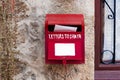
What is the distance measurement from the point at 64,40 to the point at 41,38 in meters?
0.21

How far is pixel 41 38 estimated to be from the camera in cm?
256

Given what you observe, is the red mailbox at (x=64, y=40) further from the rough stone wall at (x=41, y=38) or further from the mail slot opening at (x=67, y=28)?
the rough stone wall at (x=41, y=38)

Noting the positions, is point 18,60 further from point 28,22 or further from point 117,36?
point 117,36

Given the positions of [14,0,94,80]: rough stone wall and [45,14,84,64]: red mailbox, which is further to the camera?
[14,0,94,80]: rough stone wall

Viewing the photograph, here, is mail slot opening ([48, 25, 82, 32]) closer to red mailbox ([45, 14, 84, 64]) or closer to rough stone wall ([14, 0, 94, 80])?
red mailbox ([45, 14, 84, 64])

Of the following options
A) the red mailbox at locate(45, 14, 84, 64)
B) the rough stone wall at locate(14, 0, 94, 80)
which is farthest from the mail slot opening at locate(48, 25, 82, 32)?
the rough stone wall at locate(14, 0, 94, 80)

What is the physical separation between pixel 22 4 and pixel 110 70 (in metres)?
0.95

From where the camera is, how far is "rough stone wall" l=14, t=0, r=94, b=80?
254 centimetres

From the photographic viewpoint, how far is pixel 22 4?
255cm

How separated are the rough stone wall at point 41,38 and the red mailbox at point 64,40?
0.40 feet

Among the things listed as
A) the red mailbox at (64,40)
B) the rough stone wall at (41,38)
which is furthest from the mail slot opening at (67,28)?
the rough stone wall at (41,38)

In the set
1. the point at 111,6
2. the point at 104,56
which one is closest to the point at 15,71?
the point at 104,56

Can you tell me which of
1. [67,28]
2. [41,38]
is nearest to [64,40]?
[67,28]

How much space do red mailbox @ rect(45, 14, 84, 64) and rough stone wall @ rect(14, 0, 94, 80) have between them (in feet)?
0.40
